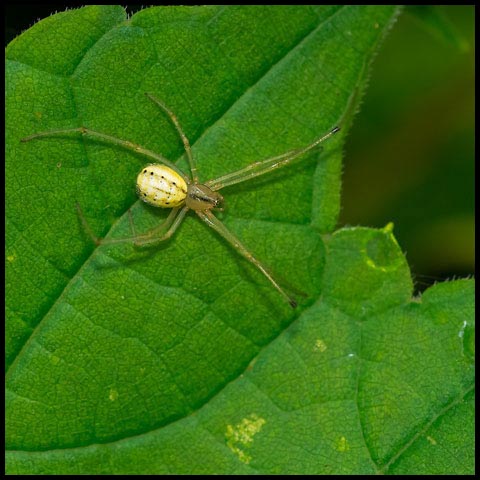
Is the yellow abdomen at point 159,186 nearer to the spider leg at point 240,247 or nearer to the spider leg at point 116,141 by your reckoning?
the spider leg at point 116,141

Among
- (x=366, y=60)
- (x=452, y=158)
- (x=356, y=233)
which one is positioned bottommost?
(x=356, y=233)

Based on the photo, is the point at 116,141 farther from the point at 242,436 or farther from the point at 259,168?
the point at 242,436

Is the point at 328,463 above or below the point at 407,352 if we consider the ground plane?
below

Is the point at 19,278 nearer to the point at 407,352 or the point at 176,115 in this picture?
the point at 176,115

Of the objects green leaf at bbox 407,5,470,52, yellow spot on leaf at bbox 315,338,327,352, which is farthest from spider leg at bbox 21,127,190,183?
green leaf at bbox 407,5,470,52

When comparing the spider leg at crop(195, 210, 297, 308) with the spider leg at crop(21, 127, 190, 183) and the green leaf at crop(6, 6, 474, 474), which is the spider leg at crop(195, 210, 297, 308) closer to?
the green leaf at crop(6, 6, 474, 474)

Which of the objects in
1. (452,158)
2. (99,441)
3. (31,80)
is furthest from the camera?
(452,158)

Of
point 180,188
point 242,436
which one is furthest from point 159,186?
point 242,436

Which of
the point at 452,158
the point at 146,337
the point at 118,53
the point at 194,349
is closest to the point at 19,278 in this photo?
the point at 146,337
